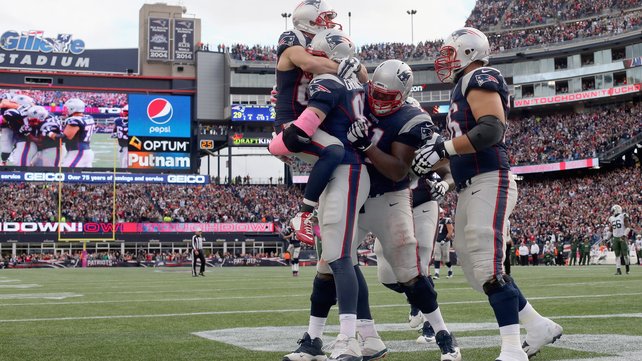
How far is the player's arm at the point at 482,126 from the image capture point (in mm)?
5203

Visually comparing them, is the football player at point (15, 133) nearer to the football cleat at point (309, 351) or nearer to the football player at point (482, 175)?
the football cleat at point (309, 351)

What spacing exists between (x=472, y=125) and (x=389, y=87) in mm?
739

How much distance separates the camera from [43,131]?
4941 centimetres

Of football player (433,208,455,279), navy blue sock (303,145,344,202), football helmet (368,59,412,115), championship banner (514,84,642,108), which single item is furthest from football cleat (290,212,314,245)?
championship banner (514,84,642,108)

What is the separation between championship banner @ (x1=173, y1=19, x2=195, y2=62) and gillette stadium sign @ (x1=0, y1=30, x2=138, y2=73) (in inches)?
157

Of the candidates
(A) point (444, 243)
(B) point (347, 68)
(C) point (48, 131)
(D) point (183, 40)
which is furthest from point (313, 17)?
(D) point (183, 40)

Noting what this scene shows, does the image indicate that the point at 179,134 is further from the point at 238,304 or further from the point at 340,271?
the point at 340,271

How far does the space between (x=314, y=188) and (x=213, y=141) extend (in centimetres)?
4964

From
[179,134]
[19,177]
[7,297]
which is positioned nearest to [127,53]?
[179,134]

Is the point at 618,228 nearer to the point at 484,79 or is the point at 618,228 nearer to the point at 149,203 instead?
the point at 484,79

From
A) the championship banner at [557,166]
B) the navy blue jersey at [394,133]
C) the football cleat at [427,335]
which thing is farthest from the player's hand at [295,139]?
the championship banner at [557,166]

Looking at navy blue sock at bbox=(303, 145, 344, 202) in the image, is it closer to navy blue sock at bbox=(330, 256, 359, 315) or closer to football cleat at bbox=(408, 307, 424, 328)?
navy blue sock at bbox=(330, 256, 359, 315)

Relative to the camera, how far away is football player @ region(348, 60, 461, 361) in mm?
5824

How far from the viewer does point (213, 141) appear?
54531mm
